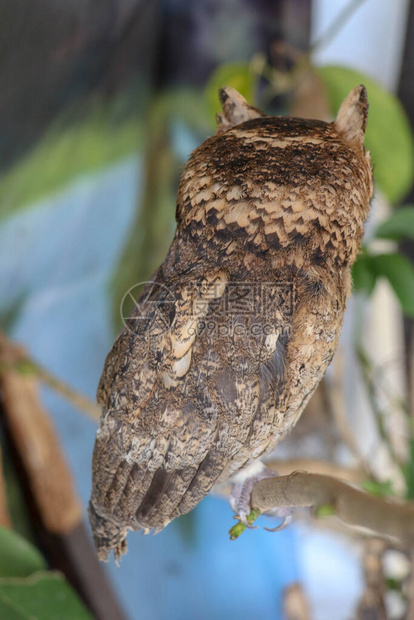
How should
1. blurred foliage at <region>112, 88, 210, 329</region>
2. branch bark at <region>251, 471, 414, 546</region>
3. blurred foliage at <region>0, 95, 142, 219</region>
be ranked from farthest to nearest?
blurred foliage at <region>112, 88, 210, 329</region> < blurred foliage at <region>0, 95, 142, 219</region> < branch bark at <region>251, 471, 414, 546</region>

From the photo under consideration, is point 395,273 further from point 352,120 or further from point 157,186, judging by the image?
point 157,186

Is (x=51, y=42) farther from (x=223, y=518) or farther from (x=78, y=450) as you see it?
(x=223, y=518)

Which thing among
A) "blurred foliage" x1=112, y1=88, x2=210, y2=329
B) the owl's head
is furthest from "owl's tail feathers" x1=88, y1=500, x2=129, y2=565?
"blurred foliage" x1=112, y1=88, x2=210, y2=329

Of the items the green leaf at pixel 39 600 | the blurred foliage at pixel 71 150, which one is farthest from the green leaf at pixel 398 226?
the blurred foliage at pixel 71 150

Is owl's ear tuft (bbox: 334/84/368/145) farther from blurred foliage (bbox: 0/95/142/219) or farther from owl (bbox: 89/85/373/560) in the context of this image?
blurred foliage (bbox: 0/95/142/219)

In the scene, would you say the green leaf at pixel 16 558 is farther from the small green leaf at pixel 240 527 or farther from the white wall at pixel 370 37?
the white wall at pixel 370 37

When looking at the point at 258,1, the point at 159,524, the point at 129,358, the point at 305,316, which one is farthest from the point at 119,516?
the point at 258,1

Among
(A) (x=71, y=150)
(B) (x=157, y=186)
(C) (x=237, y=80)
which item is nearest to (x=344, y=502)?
(C) (x=237, y=80)
